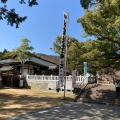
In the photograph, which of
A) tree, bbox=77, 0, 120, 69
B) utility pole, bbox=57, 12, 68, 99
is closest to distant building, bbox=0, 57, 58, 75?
utility pole, bbox=57, 12, 68, 99

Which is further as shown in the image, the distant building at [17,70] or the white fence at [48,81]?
the distant building at [17,70]

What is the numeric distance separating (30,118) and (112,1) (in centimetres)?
1073

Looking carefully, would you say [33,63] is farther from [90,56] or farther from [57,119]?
[57,119]

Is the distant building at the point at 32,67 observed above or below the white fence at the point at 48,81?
above

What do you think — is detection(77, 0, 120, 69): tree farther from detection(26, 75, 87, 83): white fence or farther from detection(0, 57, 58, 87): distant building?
detection(0, 57, 58, 87): distant building

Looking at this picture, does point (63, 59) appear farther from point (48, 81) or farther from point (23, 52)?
point (23, 52)

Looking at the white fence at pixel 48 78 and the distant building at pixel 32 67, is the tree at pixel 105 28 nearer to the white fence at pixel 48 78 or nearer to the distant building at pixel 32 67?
the white fence at pixel 48 78

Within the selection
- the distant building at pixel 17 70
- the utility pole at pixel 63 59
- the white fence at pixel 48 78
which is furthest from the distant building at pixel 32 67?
the utility pole at pixel 63 59

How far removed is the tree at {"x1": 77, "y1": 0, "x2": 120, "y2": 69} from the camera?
751 inches

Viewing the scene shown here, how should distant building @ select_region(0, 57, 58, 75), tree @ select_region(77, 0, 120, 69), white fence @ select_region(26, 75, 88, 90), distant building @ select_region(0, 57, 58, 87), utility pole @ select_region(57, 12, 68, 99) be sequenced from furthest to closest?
distant building @ select_region(0, 57, 58, 75) < distant building @ select_region(0, 57, 58, 87) < white fence @ select_region(26, 75, 88, 90) < utility pole @ select_region(57, 12, 68, 99) < tree @ select_region(77, 0, 120, 69)

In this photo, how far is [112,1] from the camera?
60.8 feet

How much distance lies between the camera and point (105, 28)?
65.2 ft

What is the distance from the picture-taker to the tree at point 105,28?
19.1m

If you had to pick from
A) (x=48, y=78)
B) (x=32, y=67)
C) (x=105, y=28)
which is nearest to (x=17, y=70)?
(x=32, y=67)
